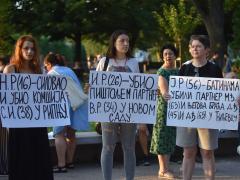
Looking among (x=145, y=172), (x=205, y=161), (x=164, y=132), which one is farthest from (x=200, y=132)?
(x=145, y=172)

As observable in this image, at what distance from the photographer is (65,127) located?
8758mm

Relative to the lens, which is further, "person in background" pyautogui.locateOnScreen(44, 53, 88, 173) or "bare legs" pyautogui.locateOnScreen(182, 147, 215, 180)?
"person in background" pyautogui.locateOnScreen(44, 53, 88, 173)

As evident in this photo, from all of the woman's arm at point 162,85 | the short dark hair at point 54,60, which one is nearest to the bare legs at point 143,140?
the woman's arm at point 162,85

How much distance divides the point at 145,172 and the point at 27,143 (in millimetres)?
2840

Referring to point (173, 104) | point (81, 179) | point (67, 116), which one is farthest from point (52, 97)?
point (81, 179)

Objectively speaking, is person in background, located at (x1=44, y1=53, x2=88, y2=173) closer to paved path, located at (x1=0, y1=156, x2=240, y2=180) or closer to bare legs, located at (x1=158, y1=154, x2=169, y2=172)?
paved path, located at (x1=0, y1=156, x2=240, y2=180)

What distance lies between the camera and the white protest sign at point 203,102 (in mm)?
6820

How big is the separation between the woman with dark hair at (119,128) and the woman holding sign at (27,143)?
30.8 inches

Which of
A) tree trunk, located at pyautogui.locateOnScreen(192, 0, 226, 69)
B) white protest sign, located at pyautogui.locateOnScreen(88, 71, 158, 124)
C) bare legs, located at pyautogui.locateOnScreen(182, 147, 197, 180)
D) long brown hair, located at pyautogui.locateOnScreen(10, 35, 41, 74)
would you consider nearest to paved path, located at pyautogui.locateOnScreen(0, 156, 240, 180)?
bare legs, located at pyautogui.locateOnScreen(182, 147, 197, 180)

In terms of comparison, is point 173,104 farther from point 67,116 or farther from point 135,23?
point 135,23

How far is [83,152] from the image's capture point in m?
9.51

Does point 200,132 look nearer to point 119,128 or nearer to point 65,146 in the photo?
point 119,128

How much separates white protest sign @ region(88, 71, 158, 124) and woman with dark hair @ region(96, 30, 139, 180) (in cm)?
9

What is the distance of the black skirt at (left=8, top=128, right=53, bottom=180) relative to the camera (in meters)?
6.29
